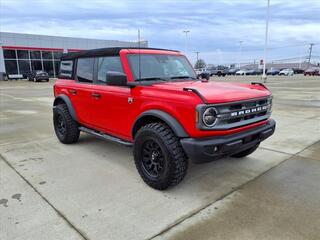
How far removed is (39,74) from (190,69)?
32505mm

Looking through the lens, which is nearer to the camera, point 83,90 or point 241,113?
point 241,113

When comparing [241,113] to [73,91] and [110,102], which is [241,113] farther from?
[73,91]

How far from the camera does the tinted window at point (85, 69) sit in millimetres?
5070

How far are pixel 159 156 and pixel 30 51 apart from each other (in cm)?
4202

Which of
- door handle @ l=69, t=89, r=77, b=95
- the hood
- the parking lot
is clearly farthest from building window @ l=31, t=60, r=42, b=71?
the hood

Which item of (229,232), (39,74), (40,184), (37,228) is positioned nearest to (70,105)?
(40,184)

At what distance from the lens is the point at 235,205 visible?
10.8 ft

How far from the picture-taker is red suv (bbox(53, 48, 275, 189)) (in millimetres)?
3262

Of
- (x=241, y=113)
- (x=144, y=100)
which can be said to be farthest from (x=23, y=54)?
(x=241, y=113)

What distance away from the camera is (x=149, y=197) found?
3.51m

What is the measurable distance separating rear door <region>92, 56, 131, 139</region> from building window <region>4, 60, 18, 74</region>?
40.0 metres

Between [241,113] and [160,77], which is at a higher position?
[160,77]

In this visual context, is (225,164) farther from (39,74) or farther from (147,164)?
(39,74)

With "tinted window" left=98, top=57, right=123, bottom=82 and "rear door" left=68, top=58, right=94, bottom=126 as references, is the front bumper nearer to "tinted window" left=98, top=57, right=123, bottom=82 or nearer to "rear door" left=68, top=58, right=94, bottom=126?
"tinted window" left=98, top=57, right=123, bottom=82
